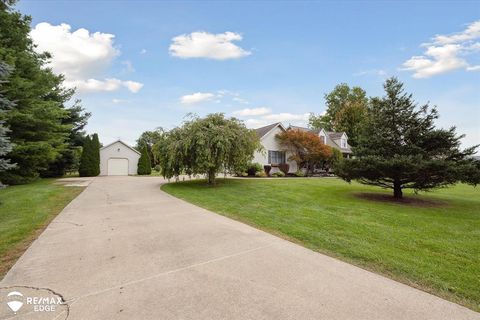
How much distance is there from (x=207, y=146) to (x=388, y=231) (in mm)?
8801

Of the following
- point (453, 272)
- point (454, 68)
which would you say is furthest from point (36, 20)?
→ point (454, 68)

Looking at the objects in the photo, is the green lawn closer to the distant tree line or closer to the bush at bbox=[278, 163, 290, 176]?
the distant tree line

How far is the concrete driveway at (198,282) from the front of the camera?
8.22 ft

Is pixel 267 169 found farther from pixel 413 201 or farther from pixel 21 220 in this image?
pixel 21 220

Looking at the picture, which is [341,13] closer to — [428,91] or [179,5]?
[428,91]

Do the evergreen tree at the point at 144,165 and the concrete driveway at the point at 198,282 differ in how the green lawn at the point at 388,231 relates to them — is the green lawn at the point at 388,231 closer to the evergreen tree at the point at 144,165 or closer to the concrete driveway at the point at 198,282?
the concrete driveway at the point at 198,282

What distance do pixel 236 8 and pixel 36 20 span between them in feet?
43.7

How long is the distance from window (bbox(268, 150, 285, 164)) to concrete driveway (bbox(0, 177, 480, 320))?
19.4m

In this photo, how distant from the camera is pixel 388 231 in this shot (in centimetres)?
565

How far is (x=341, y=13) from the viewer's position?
11.3 metres

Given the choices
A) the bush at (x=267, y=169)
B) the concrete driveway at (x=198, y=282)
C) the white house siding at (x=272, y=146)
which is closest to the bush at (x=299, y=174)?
the white house siding at (x=272, y=146)

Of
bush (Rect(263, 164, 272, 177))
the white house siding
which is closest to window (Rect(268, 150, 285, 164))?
the white house siding

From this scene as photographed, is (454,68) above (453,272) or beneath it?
above

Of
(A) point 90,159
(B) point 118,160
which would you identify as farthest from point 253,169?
(A) point 90,159
